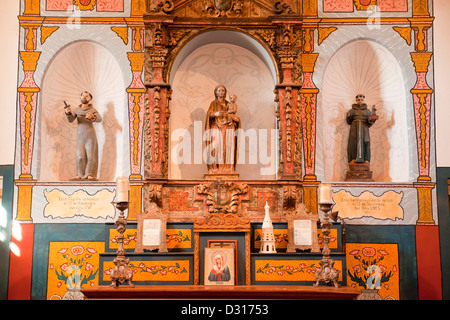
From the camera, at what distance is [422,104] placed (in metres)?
9.18

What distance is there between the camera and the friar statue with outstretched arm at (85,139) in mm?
9141

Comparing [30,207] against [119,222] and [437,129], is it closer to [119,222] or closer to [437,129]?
[119,222]

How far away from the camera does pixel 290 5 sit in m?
9.10

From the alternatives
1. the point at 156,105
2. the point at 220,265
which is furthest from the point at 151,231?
the point at 156,105

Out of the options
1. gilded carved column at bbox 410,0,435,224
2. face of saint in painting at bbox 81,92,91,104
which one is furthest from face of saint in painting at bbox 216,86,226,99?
gilded carved column at bbox 410,0,435,224

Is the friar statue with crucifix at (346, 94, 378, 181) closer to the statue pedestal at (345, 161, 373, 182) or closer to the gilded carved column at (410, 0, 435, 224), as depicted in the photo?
the statue pedestal at (345, 161, 373, 182)

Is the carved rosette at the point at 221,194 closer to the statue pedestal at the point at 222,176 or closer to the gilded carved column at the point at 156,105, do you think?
the statue pedestal at the point at 222,176

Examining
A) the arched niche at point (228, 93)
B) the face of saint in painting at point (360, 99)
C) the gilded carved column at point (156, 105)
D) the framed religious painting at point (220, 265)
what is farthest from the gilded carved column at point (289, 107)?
the framed religious painting at point (220, 265)

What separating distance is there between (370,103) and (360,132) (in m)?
0.77

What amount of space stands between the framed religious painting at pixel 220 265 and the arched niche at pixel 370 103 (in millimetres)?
2991

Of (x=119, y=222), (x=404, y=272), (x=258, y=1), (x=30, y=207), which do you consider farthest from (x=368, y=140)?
(x=30, y=207)

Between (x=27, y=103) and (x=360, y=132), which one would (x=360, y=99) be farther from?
(x=27, y=103)

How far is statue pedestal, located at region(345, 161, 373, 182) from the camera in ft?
29.9

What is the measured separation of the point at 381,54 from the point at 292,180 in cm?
248
